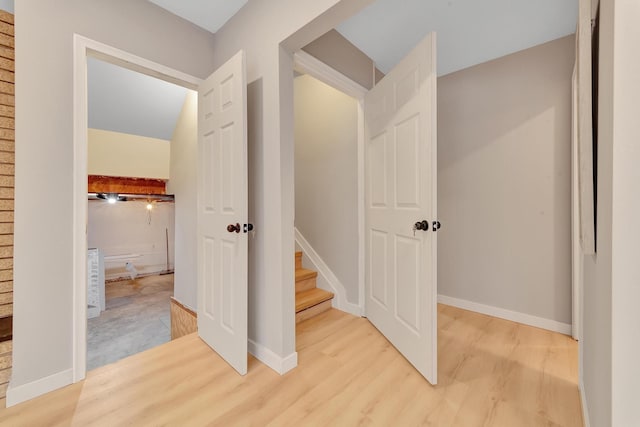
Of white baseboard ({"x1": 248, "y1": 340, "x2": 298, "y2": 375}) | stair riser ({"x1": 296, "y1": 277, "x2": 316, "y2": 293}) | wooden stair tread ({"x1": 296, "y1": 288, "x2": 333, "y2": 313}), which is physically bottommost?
white baseboard ({"x1": 248, "y1": 340, "x2": 298, "y2": 375})

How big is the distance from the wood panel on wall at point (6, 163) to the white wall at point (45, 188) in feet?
0.60

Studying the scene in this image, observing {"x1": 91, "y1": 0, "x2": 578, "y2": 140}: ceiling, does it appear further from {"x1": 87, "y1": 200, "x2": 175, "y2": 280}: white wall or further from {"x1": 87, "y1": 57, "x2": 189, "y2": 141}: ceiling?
{"x1": 87, "y1": 200, "x2": 175, "y2": 280}: white wall

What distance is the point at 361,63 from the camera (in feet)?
7.95

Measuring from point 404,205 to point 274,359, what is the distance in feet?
4.30

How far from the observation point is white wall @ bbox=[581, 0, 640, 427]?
67cm

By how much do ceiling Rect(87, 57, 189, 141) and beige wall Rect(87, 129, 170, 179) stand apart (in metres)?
0.13

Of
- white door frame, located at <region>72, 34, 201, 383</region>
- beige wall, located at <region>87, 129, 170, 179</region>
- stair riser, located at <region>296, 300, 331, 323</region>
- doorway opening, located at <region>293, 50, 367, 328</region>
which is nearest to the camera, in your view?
white door frame, located at <region>72, 34, 201, 383</region>

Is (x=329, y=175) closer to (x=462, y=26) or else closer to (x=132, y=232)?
(x=462, y=26)

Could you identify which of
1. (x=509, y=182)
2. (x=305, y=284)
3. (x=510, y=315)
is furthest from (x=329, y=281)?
(x=509, y=182)

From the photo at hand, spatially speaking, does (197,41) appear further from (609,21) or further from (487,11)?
(609,21)

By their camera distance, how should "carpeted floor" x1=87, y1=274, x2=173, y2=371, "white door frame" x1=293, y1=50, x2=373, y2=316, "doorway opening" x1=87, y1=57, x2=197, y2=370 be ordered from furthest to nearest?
"carpeted floor" x1=87, y1=274, x2=173, y2=371 < "doorway opening" x1=87, y1=57, x2=197, y2=370 < "white door frame" x1=293, y1=50, x2=373, y2=316

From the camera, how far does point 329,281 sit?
9.09ft

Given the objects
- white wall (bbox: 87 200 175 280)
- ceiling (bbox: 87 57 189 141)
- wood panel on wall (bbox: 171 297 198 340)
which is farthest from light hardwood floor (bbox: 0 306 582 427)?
A: white wall (bbox: 87 200 175 280)

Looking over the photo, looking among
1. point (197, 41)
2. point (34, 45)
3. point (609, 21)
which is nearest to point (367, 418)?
point (609, 21)
